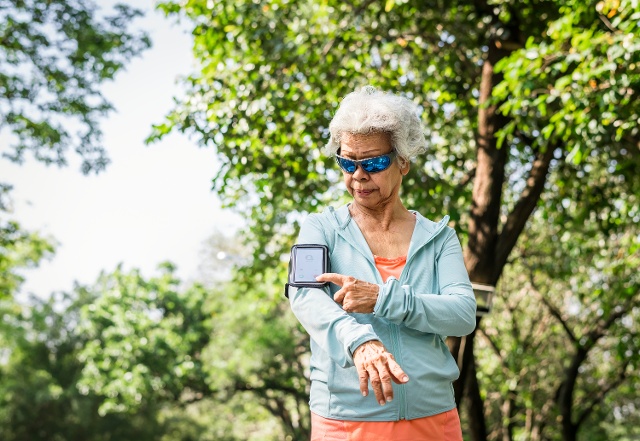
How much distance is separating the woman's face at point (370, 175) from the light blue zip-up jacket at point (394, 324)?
0.12 m

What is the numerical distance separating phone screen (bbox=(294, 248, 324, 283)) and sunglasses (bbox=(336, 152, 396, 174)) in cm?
30

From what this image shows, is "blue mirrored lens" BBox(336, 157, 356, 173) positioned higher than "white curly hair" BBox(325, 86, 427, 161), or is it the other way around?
"white curly hair" BBox(325, 86, 427, 161)

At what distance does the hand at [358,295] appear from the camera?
2133 millimetres

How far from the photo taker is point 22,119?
456 inches

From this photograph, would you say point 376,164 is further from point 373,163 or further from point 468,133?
point 468,133

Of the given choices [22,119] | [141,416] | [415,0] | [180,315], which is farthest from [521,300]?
[141,416]

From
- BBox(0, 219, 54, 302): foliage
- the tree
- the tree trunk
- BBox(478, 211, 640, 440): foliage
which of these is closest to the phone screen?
the tree

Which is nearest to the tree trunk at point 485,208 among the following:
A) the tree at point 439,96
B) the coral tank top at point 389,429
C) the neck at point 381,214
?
the tree at point 439,96

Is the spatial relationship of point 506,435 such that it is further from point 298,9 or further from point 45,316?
point 45,316

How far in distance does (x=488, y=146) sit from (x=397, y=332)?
5.09 metres

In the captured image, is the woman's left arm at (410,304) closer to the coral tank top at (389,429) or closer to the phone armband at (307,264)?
the phone armband at (307,264)

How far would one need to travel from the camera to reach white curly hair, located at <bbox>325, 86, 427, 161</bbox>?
2369 millimetres

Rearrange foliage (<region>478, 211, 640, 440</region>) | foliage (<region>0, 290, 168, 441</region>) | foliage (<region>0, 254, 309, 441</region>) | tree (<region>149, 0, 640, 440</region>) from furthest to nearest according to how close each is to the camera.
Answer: foliage (<region>0, 290, 168, 441</region>)
foliage (<region>0, 254, 309, 441</region>)
foliage (<region>478, 211, 640, 440</region>)
tree (<region>149, 0, 640, 440</region>)

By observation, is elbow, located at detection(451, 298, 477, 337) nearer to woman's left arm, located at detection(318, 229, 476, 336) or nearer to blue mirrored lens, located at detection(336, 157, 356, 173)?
woman's left arm, located at detection(318, 229, 476, 336)
